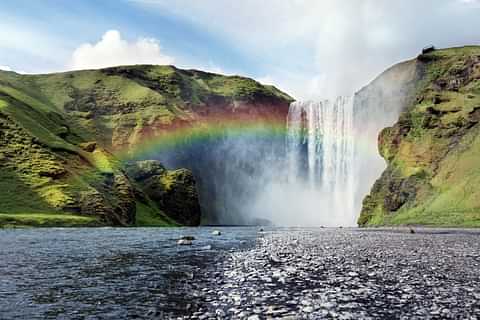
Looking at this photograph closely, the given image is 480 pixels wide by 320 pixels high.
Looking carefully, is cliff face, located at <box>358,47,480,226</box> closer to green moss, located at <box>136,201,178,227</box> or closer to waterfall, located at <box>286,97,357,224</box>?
waterfall, located at <box>286,97,357,224</box>

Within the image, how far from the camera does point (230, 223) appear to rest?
19862cm

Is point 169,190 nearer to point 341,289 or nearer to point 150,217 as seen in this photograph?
point 150,217

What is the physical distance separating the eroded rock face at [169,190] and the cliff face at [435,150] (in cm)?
5887

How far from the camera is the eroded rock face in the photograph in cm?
15212

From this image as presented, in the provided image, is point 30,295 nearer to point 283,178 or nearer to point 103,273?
point 103,273

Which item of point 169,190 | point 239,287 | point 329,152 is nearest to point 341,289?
point 239,287

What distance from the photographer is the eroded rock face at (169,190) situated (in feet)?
499

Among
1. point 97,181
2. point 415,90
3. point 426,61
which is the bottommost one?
point 97,181

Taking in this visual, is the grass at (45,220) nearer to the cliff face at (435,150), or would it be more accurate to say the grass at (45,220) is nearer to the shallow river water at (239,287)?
the shallow river water at (239,287)

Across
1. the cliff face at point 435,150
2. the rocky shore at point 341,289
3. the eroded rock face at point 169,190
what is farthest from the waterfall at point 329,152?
the rocky shore at point 341,289

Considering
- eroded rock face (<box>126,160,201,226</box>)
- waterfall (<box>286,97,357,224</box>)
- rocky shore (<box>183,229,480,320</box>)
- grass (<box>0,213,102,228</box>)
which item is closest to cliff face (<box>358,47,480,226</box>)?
waterfall (<box>286,97,357,224</box>)

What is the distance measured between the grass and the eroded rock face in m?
50.3

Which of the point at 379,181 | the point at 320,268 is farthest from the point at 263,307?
the point at 379,181

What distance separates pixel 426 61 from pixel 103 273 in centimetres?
13337
